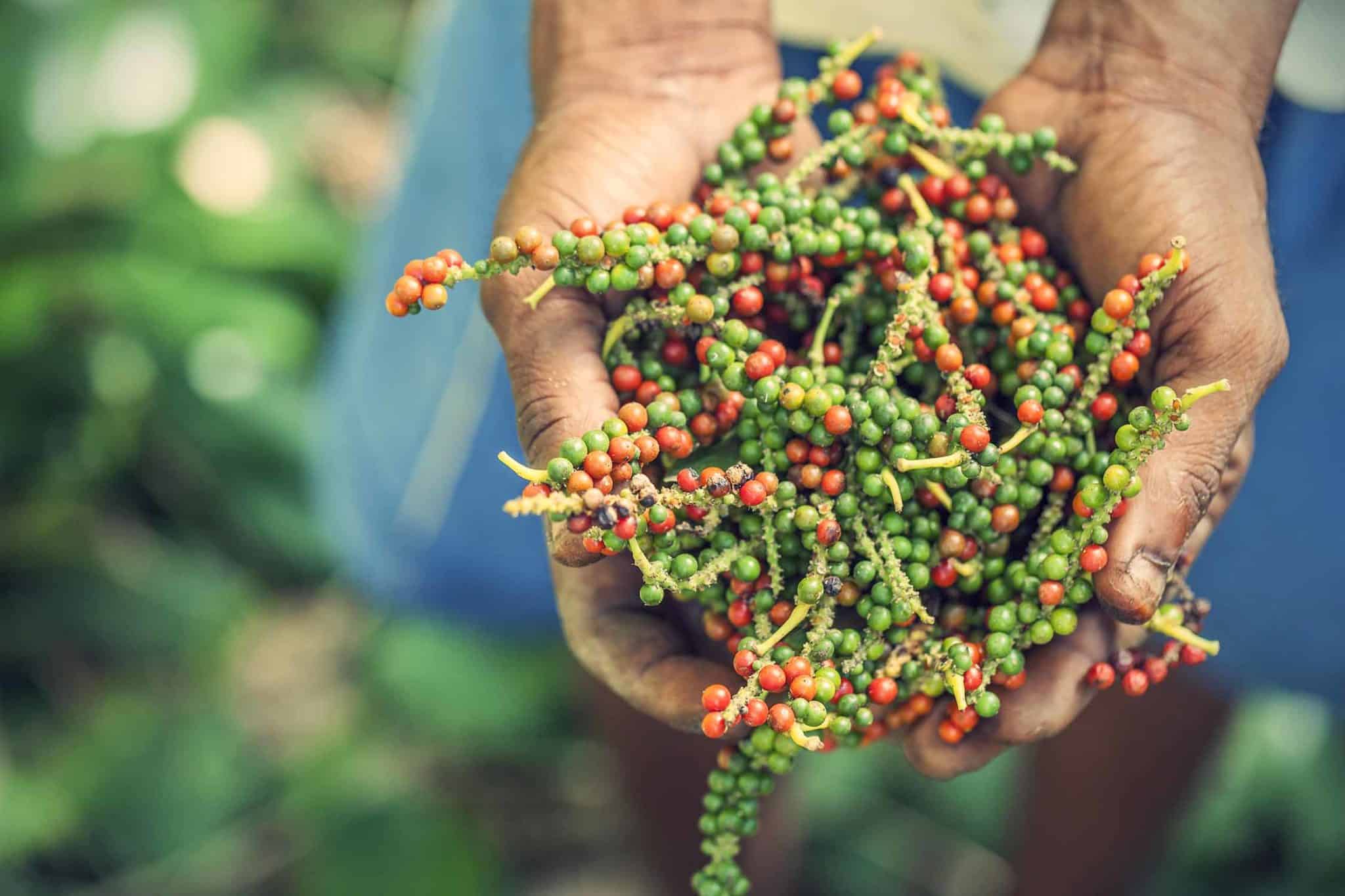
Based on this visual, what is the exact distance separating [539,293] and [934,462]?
43cm

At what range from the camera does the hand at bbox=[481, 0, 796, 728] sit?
1204 mm

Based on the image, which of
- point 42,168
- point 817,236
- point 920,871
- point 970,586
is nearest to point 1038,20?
point 817,236

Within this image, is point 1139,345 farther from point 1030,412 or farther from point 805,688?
point 805,688

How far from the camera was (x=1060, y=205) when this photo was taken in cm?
137

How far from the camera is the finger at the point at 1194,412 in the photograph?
1129 millimetres

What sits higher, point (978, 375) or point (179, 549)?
point (978, 375)

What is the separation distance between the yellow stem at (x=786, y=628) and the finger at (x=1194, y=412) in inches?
11.5

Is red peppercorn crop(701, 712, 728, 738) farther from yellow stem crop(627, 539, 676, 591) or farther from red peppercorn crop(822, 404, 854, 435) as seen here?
red peppercorn crop(822, 404, 854, 435)

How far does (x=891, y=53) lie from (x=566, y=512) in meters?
1.04

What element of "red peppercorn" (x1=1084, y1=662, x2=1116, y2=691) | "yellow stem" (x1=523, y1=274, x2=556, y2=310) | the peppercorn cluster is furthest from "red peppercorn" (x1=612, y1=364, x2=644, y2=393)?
"red peppercorn" (x1=1084, y1=662, x2=1116, y2=691)

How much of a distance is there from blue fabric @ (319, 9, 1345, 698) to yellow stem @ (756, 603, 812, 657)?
83 centimetres

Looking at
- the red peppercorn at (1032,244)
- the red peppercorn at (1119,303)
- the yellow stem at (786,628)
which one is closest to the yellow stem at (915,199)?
the red peppercorn at (1032,244)

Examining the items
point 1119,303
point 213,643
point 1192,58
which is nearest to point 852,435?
point 1119,303

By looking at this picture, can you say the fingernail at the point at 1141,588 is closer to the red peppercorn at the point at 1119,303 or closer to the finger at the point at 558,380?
the red peppercorn at the point at 1119,303
